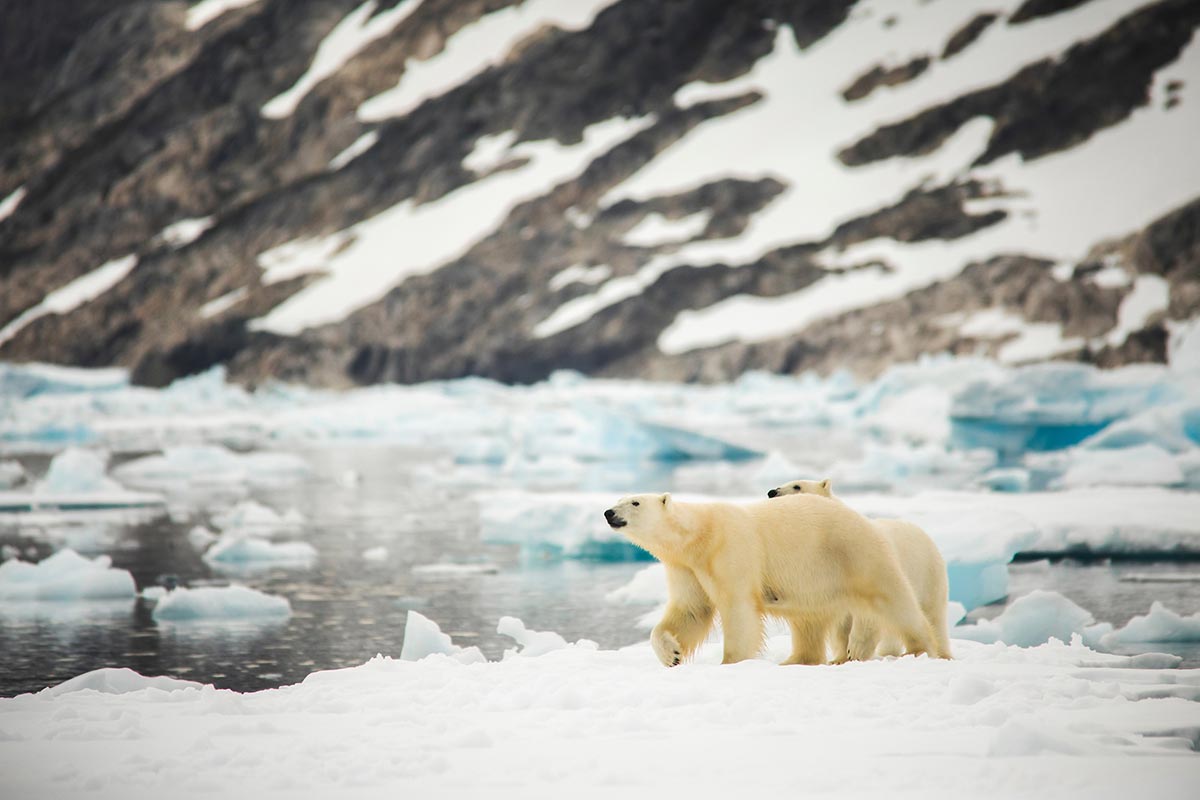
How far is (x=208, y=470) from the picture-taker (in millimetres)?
25953

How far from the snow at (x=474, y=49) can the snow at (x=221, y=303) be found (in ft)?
55.9

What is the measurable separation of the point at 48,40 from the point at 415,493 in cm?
8943

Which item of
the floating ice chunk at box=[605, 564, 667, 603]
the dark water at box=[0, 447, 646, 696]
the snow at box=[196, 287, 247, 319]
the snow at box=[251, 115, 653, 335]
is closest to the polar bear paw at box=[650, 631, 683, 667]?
the dark water at box=[0, 447, 646, 696]

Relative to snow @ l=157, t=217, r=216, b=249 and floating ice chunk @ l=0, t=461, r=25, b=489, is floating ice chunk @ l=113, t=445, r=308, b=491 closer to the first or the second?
floating ice chunk @ l=0, t=461, r=25, b=489

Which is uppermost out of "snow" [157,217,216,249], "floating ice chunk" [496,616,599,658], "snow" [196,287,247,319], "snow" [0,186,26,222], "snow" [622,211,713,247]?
"snow" [0,186,26,222]

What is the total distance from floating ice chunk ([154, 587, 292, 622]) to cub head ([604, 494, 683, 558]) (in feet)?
18.1

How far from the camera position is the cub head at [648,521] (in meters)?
6.09

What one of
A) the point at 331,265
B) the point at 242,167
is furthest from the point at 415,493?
the point at 242,167

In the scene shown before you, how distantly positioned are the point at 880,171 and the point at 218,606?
72505 mm

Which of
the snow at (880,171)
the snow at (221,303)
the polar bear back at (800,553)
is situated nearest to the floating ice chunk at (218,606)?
the polar bear back at (800,553)

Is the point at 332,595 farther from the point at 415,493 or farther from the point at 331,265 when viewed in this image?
the point at 331,265

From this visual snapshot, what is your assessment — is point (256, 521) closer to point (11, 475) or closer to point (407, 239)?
point (11, 475)

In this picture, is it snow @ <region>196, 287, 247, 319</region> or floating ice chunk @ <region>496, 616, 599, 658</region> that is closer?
floating ice chunk @ <region>496, 616, 599, 658</region>

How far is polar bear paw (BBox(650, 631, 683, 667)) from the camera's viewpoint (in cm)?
617
